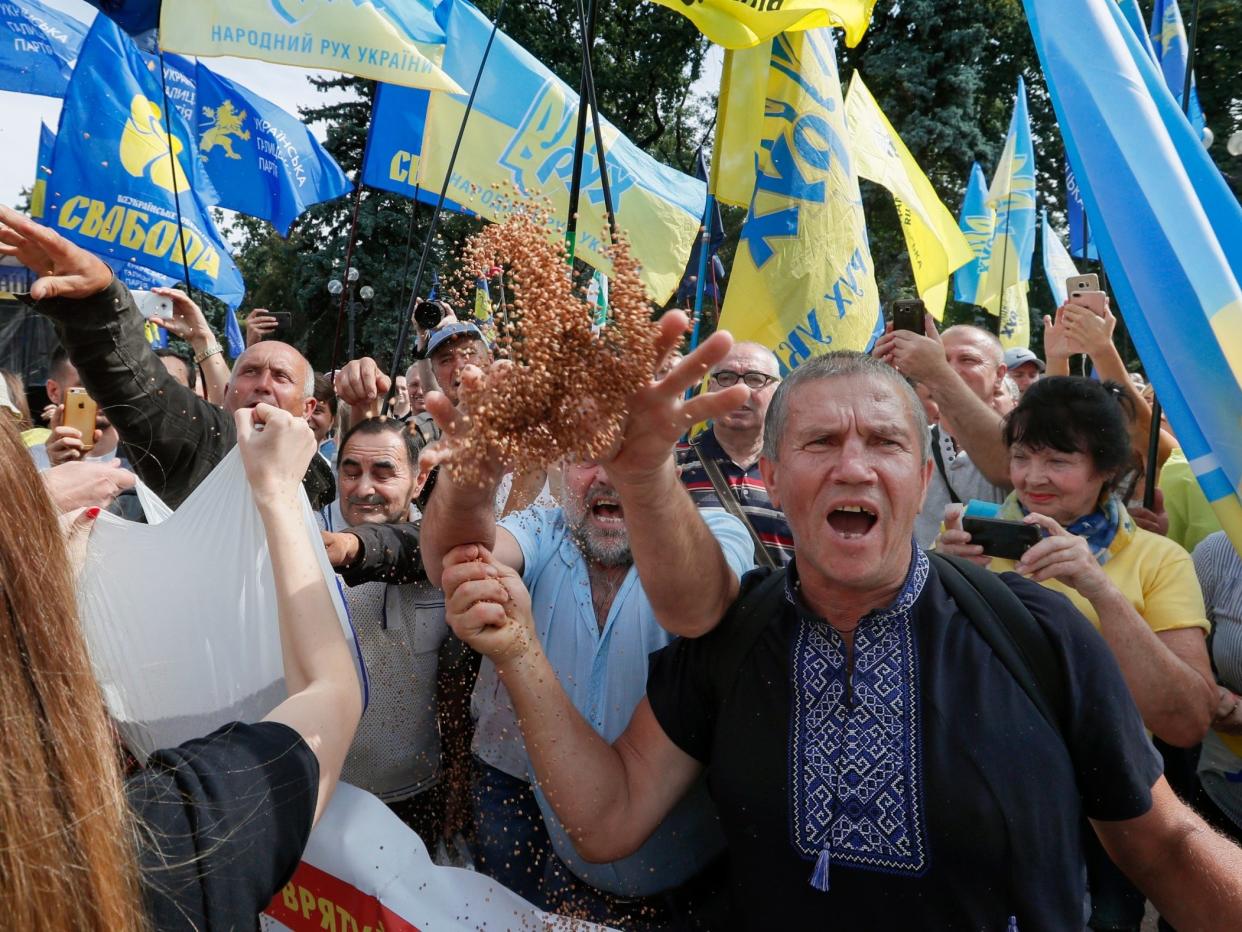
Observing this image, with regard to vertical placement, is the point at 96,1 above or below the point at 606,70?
below

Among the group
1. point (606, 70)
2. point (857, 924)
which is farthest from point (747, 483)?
point (606, 70)

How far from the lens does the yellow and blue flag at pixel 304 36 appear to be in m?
4.44

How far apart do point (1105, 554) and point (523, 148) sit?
159 inches

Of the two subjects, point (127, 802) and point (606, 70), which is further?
point (606, 70)

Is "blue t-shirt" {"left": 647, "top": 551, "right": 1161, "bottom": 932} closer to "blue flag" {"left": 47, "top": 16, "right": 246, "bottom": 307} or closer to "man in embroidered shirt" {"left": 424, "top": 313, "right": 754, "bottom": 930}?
"man in embroidered shirt" {"left": 424, "top": 313, "right": 754, "bottom": 930}

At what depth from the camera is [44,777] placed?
1.01 m

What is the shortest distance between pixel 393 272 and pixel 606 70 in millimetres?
6222

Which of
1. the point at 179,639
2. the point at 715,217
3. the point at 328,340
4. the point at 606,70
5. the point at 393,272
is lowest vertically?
the point at 328,340

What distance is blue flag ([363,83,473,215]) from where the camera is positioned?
6.33 meters

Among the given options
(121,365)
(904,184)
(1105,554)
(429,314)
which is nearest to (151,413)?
(121,365)

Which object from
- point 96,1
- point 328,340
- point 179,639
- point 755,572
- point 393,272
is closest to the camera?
point 179,639

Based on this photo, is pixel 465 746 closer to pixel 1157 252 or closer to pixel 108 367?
pixel 108 367

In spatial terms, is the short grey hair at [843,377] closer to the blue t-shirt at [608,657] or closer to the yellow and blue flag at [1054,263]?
the blue t-shirt at [608,657]

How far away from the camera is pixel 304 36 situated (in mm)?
4508
